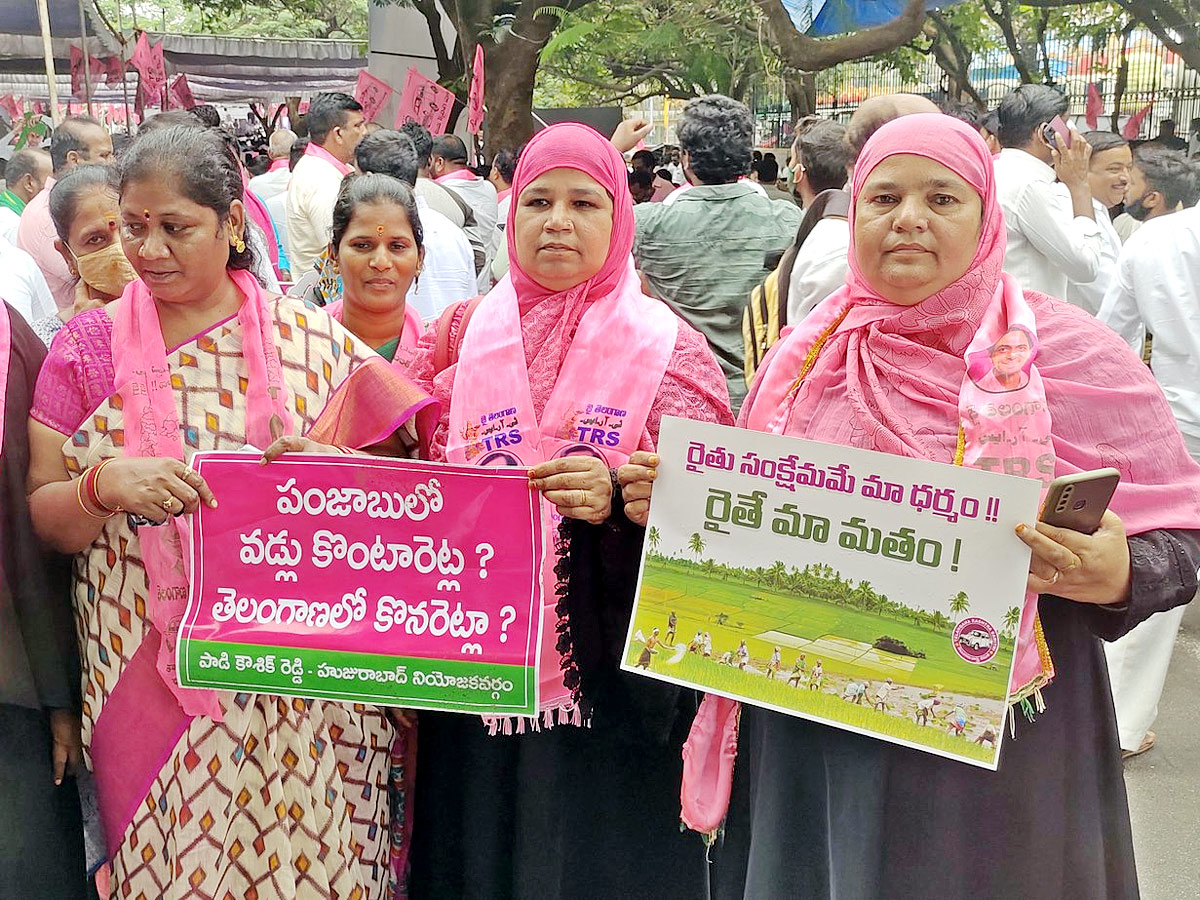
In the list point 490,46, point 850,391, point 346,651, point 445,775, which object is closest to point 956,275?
point 850,391

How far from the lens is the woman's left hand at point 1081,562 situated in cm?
171

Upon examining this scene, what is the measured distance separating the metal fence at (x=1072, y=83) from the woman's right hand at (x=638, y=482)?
1765 cm

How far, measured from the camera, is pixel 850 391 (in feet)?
6.62

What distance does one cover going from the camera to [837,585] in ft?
6.16

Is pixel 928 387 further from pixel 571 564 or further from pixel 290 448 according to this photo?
pixel 290 448

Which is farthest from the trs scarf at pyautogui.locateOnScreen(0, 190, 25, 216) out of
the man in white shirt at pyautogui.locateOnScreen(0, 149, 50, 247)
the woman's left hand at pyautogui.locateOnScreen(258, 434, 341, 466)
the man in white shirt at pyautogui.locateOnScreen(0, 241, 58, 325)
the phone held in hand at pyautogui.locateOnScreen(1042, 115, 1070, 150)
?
the phone held in hand at pyautogui.locateOnScreen(1042, 115, 1070, 150)

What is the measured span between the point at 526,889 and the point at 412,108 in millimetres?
7827

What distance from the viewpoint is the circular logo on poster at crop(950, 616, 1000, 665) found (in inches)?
70.1

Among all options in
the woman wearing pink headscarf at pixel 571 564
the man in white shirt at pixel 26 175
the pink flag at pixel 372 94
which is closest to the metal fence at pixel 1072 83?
the pink flag at pixel 372 94

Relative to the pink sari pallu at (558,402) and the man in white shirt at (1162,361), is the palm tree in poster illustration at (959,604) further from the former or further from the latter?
the man in white shirt at (1162,361)

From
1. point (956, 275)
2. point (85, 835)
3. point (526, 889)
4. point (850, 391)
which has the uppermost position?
point (956, 275)

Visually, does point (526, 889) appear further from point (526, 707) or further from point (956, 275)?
point (956, 275)

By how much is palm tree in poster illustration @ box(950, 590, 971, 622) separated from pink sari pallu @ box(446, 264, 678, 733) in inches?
30.3

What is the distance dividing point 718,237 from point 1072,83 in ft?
75.3
